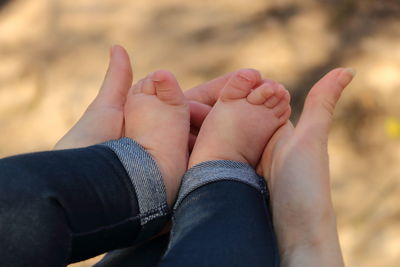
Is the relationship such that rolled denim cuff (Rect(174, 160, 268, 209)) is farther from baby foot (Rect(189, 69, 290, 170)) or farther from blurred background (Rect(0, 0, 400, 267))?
blurred background (Rect(0, 0, 400, 267))

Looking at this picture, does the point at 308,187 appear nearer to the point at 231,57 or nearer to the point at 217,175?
the point at 217,175

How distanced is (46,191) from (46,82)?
920 millimetres

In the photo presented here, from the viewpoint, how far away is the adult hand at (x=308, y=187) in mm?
928

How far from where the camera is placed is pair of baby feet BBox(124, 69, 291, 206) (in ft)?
3.28

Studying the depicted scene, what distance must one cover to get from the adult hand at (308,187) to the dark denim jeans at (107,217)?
0.04 meters

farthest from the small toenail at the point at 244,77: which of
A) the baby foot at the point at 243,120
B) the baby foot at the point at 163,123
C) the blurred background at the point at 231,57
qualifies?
the blurred background at the point at 231,57

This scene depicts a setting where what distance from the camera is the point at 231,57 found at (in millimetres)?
1690

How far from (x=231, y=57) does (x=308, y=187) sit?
794mm

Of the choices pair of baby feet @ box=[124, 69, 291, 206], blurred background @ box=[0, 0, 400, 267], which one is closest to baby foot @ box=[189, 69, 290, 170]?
pair of baby feet @ box=[124, 69, 291, 206]

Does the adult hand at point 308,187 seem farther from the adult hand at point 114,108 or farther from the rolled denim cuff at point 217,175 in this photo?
the adult hand at point 114,108

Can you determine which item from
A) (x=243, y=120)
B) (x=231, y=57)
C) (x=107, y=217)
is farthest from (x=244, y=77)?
(x=231, y=57)

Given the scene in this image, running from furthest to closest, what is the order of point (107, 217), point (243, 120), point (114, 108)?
point (114, 108), point (243, 120), point (107, 217)

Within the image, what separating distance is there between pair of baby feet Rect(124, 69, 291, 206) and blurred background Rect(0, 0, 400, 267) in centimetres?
43

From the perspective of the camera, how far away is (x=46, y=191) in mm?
816
